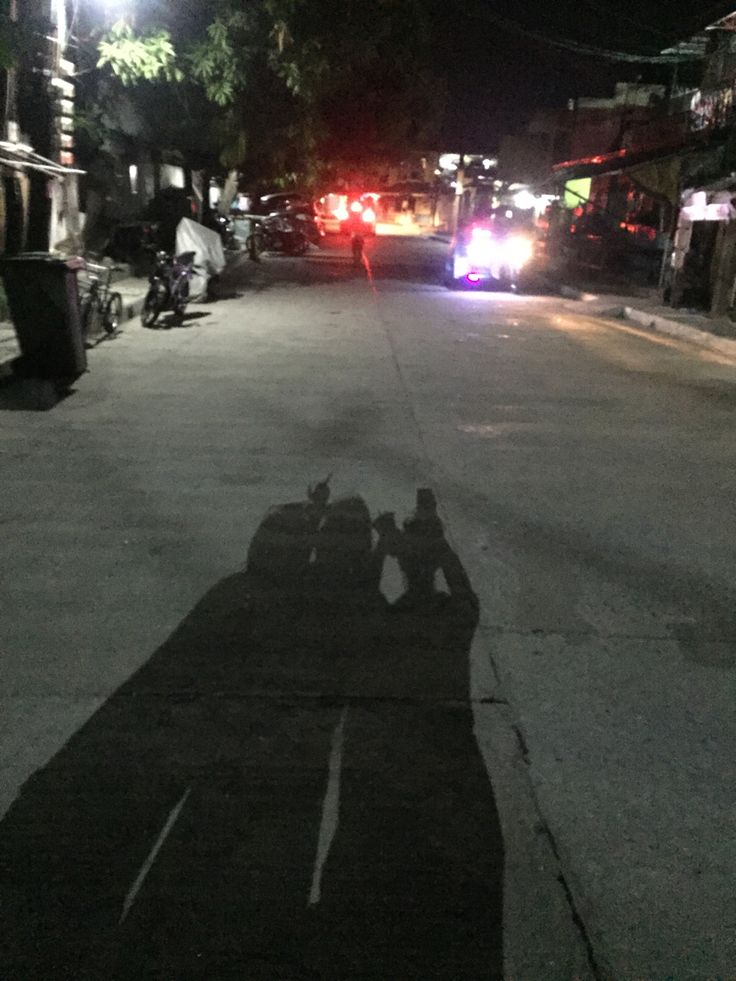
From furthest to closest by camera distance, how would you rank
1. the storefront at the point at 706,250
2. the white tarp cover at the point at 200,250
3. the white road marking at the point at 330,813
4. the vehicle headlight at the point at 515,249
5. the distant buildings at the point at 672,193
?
1. the vehicle headlight at the point at 515,249
2. the distant buildings at the point at 672,193
3. the storefront at the point at 706,250
4. the white tarp cover at the point at 200,250
5. the white road marking at the point at 330,813

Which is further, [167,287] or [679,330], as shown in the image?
[679,330]

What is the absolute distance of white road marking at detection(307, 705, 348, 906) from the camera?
2949mm

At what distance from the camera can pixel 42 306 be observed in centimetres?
1013

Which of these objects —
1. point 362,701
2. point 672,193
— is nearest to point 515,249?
point 672,193

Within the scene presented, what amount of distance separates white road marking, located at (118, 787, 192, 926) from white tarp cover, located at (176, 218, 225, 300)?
15.0 meters

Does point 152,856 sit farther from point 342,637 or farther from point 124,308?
point 124,308

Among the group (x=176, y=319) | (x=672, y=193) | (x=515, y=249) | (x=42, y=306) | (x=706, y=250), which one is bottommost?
(x=176, y=319)

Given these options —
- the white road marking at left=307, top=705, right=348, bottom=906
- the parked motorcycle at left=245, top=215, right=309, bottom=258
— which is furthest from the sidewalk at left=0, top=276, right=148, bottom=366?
the parked motorcycle at left=245, top=215, right=309, bottom=258

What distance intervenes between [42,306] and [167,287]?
5.65m

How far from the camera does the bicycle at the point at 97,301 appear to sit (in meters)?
12.9

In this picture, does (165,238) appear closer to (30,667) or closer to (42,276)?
(42,276)

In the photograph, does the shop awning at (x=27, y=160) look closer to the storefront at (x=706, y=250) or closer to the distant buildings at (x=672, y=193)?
the storefront at (x=706, y=250)

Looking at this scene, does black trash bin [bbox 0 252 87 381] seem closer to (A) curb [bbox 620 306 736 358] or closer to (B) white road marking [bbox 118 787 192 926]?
(B) white road marking [bbox 118 787 192 926]

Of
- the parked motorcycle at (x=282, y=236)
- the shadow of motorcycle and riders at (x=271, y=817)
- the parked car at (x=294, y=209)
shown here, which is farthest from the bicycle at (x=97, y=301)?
the parked car at (x=294, y=209)
